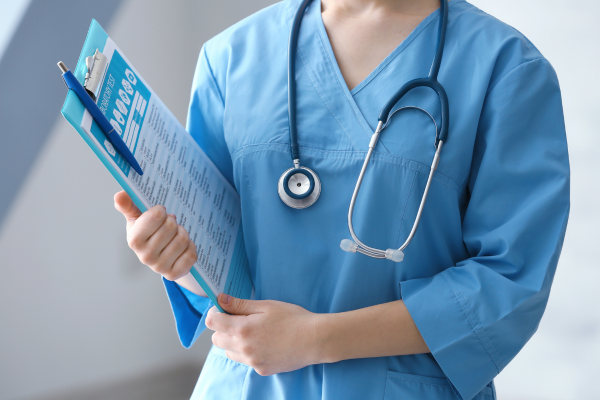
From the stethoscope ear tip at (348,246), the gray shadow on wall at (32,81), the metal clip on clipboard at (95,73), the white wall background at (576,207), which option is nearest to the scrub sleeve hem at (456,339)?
the stethoscope ear tip at (348,246)

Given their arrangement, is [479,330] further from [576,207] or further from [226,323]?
[576,207]

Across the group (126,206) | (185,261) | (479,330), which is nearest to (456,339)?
(479,330)

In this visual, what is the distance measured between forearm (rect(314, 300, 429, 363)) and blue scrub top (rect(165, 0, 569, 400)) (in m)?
0.02

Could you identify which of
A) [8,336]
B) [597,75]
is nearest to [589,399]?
[597,75]

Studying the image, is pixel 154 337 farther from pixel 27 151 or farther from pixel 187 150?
pixel 187 150

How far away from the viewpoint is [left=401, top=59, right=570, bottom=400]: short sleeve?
2.02ft

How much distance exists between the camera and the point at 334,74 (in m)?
0.74

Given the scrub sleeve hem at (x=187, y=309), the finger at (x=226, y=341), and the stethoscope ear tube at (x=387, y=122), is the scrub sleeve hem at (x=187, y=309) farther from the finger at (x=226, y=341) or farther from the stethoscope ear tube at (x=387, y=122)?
the stethoscope ear tube at (x=387, y=122)

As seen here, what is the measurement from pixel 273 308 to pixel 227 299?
2.7 inches

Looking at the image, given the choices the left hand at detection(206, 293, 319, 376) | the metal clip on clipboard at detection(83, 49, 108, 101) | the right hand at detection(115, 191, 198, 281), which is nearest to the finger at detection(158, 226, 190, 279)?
the right hand at detection(115, 191, 198, 281)

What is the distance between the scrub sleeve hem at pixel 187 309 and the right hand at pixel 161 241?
0.19 metres

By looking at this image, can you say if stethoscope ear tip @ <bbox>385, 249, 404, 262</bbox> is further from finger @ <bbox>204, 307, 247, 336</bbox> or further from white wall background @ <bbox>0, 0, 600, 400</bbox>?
white wall background @ <bbox>0, 0, 600, 400</bbox>

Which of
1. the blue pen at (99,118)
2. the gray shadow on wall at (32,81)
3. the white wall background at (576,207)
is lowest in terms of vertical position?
the white wall background at (576,207)

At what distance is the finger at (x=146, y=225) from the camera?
23.9 inches
